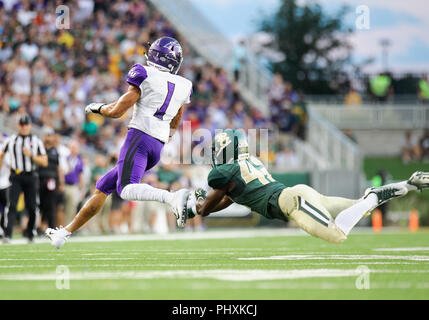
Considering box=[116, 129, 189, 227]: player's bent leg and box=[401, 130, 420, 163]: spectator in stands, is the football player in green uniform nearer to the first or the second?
box=[116, 129, 189, 227]: player's bent leg

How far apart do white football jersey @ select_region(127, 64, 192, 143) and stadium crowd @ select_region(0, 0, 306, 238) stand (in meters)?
7.69

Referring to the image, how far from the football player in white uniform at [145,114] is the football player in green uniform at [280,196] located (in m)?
0.58

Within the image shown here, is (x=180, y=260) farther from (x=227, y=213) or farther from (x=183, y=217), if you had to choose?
(x=227, y=213)

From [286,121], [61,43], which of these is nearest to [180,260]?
[61,43]

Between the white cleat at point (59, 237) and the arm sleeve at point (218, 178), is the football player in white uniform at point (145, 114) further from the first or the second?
the arm sleeve at point (218, 178)

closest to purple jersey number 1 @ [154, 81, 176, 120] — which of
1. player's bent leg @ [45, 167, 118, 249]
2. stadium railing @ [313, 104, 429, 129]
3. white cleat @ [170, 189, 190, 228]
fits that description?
player's bent leg @ [45, 167, 118, 249]

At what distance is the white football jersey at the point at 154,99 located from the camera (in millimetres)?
8000

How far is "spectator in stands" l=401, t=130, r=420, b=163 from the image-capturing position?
2720 cm

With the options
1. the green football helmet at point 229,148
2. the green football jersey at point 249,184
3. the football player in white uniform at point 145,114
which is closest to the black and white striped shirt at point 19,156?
the football player in white uniform at point 145,114

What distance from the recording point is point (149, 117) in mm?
8086

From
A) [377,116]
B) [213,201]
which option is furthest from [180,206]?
[377,116]

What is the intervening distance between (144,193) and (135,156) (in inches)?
17.4

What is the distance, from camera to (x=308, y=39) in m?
45.5
